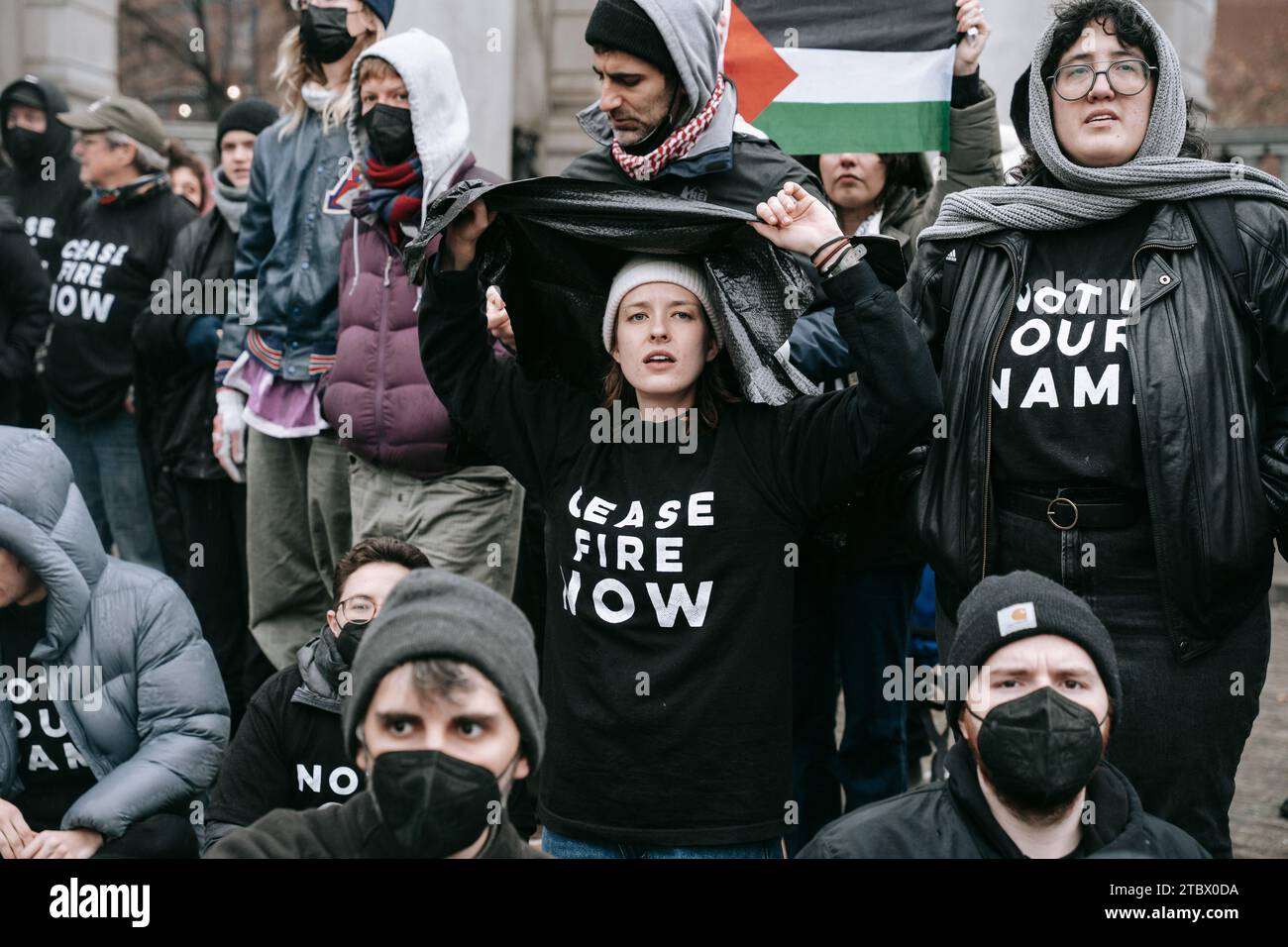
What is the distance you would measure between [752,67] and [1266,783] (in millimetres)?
3478

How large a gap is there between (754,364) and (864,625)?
3.87ft

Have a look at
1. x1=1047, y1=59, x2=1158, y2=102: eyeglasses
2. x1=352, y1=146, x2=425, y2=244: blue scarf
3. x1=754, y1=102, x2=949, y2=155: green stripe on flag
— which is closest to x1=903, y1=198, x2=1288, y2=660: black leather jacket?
x1=1047, y1=59, x2=1158, y2=102: eyeglasses

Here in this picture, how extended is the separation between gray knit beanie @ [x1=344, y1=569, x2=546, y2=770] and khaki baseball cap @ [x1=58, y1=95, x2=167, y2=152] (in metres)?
4.92

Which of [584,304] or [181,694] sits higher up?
[584,304]

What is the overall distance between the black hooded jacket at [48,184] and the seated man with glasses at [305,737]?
439 centimetres

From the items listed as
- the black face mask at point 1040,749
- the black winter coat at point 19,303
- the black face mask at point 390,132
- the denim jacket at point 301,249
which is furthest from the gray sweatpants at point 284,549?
the black face mask at point 1040,749

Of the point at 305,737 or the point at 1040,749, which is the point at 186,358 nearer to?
the point at 305,737

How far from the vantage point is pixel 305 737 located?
4.11 m

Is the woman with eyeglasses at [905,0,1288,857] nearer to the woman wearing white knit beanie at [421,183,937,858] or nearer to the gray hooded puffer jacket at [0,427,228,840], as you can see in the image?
the woman wearing white knit beanie at [421,183,937,858]

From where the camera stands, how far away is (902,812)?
3.15 m

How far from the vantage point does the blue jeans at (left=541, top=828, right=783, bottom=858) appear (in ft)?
11.6

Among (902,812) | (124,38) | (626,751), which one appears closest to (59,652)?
(626,751)
